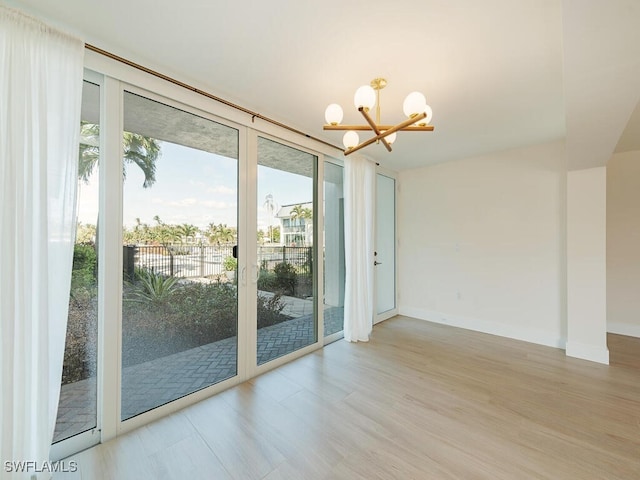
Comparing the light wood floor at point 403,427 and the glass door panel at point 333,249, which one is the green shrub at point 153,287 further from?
the glass door panel at point 333,249

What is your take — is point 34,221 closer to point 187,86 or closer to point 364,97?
point 187,86

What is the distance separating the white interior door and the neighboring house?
62.1 inches

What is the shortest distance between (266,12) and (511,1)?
1.33 metres

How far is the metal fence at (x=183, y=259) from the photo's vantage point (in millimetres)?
1936

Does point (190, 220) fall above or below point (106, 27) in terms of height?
below

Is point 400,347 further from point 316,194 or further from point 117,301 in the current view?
point 117,301

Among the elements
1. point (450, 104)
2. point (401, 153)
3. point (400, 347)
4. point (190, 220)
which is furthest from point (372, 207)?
point (190, 220)

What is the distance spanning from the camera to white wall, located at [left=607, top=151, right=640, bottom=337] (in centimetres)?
367

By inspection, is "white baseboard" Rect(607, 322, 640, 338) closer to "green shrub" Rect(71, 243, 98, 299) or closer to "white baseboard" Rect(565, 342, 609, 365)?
"white baseboard" Rect(565, 342, 609, 365)

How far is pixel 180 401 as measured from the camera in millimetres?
2107

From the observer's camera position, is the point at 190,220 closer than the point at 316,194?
Yes

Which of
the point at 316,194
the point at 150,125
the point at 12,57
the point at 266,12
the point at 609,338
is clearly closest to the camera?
the point at 12,57

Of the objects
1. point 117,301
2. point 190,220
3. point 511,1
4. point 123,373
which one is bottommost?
point 123,373

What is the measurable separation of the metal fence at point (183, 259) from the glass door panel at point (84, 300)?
8.8 inches
